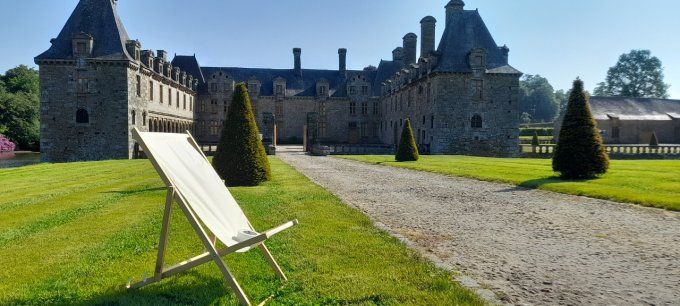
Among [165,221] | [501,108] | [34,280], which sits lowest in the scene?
[34,280]

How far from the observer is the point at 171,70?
129 ft

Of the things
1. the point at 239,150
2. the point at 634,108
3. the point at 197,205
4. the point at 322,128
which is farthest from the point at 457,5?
the point at 197,205

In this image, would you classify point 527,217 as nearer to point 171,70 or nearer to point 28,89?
point 171,70

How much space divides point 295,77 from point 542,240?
48.4 m

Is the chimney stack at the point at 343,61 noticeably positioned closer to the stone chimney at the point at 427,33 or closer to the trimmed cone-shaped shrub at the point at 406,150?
the stone chimney at the point at 427,33

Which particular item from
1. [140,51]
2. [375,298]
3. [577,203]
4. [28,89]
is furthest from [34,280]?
[28,89]

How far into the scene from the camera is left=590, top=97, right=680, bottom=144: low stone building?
50.8m

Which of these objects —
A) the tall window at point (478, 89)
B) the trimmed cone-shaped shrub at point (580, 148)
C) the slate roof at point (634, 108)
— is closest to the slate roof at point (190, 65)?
the tall window at point (478, 89)

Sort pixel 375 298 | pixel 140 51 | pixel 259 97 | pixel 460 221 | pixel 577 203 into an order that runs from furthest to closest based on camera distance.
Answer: pixel 259 97 → pixel 140 51 → pixel 577 203 → pixel 460 221 → pixel 375 298

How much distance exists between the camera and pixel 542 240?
6711 millimetres

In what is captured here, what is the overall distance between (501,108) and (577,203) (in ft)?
84.7

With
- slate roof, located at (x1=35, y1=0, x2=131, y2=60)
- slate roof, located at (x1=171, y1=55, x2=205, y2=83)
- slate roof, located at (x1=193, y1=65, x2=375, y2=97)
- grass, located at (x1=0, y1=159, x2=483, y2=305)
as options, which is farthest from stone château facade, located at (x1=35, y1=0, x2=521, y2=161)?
grass, located at (x1=0, y1=159, x2=483, y2=305)

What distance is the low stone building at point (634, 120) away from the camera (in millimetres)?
50844

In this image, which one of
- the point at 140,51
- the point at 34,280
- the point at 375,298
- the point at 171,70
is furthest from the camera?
the point at 171,70
